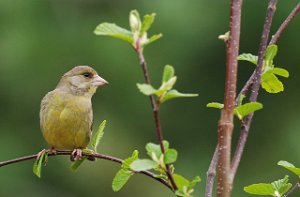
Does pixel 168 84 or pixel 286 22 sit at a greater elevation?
pixel 286 22

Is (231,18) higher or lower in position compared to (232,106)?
higher

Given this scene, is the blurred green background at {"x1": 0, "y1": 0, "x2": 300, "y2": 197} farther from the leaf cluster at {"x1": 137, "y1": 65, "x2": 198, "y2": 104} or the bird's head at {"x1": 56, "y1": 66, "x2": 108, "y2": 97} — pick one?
the leaf cluster at {"x1": 137, "y1": 65, "x2": 198, "y2": 104}

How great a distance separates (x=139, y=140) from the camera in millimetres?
12477

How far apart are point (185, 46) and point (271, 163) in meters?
2.19

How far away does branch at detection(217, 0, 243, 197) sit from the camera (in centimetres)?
185

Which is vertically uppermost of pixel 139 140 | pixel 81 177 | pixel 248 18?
pixel 248 18

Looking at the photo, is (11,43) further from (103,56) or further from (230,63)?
(230,63)

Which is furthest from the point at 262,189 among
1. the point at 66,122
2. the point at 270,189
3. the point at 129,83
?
the point at 129,83

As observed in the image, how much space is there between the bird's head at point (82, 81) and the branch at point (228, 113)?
2954 mm

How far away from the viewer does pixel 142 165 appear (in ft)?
6.31

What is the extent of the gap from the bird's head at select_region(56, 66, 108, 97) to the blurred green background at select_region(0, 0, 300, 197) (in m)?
6.18

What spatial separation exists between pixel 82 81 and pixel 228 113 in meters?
3.10

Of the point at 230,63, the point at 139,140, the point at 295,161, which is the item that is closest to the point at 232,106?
the point at 230,63

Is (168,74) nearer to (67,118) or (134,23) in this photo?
(134,23)
